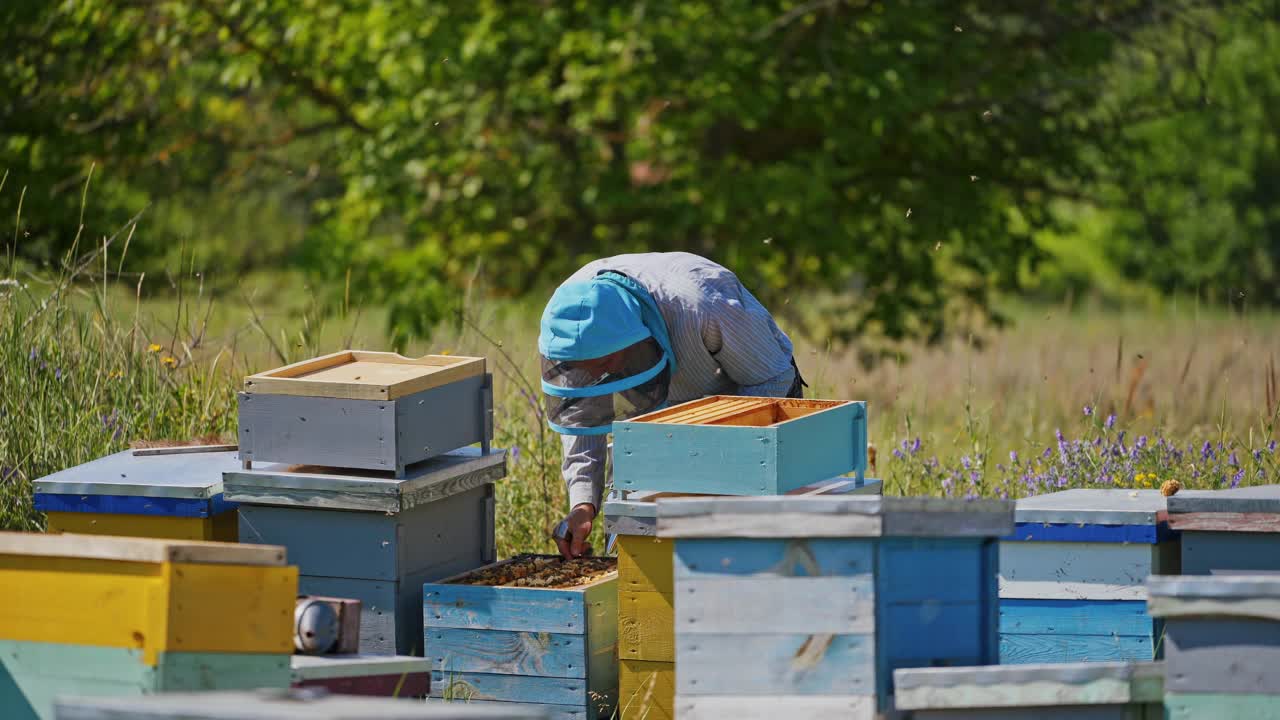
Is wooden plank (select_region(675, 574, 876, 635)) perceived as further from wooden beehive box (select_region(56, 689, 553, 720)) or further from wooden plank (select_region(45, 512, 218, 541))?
wooden plank (select_region(45, 512, 218, 541))

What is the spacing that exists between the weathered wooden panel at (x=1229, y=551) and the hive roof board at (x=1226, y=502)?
0.24 ft

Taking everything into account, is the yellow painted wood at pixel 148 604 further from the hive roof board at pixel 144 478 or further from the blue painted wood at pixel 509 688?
the blue painted wood at pixel 509 688

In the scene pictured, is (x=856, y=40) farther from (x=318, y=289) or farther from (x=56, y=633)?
(x=56, y=633)

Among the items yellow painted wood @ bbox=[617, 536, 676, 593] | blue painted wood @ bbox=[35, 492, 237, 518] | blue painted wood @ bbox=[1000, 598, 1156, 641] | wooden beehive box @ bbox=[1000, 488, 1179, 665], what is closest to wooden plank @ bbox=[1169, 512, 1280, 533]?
wooden beehive box @ bbox=[1000, 488, 1179, 665]

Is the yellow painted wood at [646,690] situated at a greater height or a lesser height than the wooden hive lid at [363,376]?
lesser

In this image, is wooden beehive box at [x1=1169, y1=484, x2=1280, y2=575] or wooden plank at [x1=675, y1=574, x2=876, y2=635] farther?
wooden beehive box at [x1=1169, y1=484, x2=1280, y2=575]

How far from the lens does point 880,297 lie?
9.66 metres

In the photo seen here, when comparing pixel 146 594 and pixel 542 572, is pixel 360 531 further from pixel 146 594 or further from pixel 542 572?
pixel 146 594

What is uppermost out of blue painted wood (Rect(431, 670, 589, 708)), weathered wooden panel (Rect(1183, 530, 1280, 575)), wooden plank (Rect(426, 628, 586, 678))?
weathered wooden panel (Rect(1183, 530, 1280, 575))

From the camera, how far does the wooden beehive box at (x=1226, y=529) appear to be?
3119 mm

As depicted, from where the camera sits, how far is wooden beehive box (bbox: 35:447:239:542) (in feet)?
11.9

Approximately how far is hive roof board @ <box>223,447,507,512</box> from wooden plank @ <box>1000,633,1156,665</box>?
156 cm

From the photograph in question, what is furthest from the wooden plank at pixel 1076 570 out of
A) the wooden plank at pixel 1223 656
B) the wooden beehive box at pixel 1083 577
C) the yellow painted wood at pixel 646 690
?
the yellow painted wood at pixel 646 690

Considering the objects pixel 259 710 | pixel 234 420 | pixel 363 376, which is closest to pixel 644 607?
pixel 363 376
